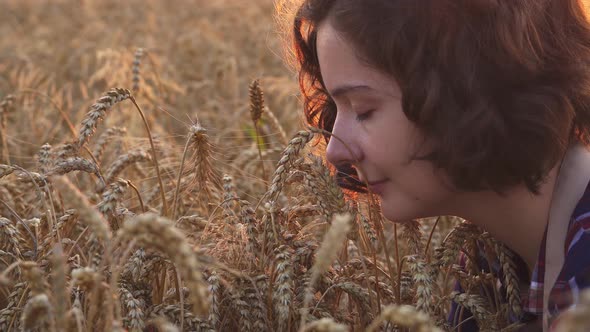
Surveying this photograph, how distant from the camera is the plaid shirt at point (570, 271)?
1508 millimetres

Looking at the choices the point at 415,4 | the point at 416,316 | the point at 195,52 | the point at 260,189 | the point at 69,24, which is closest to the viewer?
the point at 416,316

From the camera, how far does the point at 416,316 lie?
100 cm

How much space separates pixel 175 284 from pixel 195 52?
4.13 meters

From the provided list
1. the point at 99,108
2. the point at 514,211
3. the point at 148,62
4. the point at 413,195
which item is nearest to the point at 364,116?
the point at 413,195

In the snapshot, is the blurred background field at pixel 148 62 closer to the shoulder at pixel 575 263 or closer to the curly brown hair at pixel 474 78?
the curly brown hair at pixel 474 78

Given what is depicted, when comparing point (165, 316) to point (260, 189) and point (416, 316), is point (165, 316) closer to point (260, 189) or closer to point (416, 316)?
point (416, 316)

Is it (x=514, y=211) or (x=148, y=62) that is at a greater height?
(x=148, y=62)

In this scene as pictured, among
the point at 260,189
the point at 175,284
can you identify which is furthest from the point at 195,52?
the point at 175,284

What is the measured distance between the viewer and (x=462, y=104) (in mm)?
1602

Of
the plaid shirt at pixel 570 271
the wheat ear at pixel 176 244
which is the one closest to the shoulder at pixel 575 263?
the plaid shirt at pixel 570 271

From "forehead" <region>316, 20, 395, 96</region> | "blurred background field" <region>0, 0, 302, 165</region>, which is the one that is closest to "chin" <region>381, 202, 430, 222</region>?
"forehead" <region>316, 20, 395, 96</region>

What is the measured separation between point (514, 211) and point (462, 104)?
1.01 feet

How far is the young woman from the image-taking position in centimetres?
159

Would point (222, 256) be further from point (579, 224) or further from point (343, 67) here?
point (579, 224)
